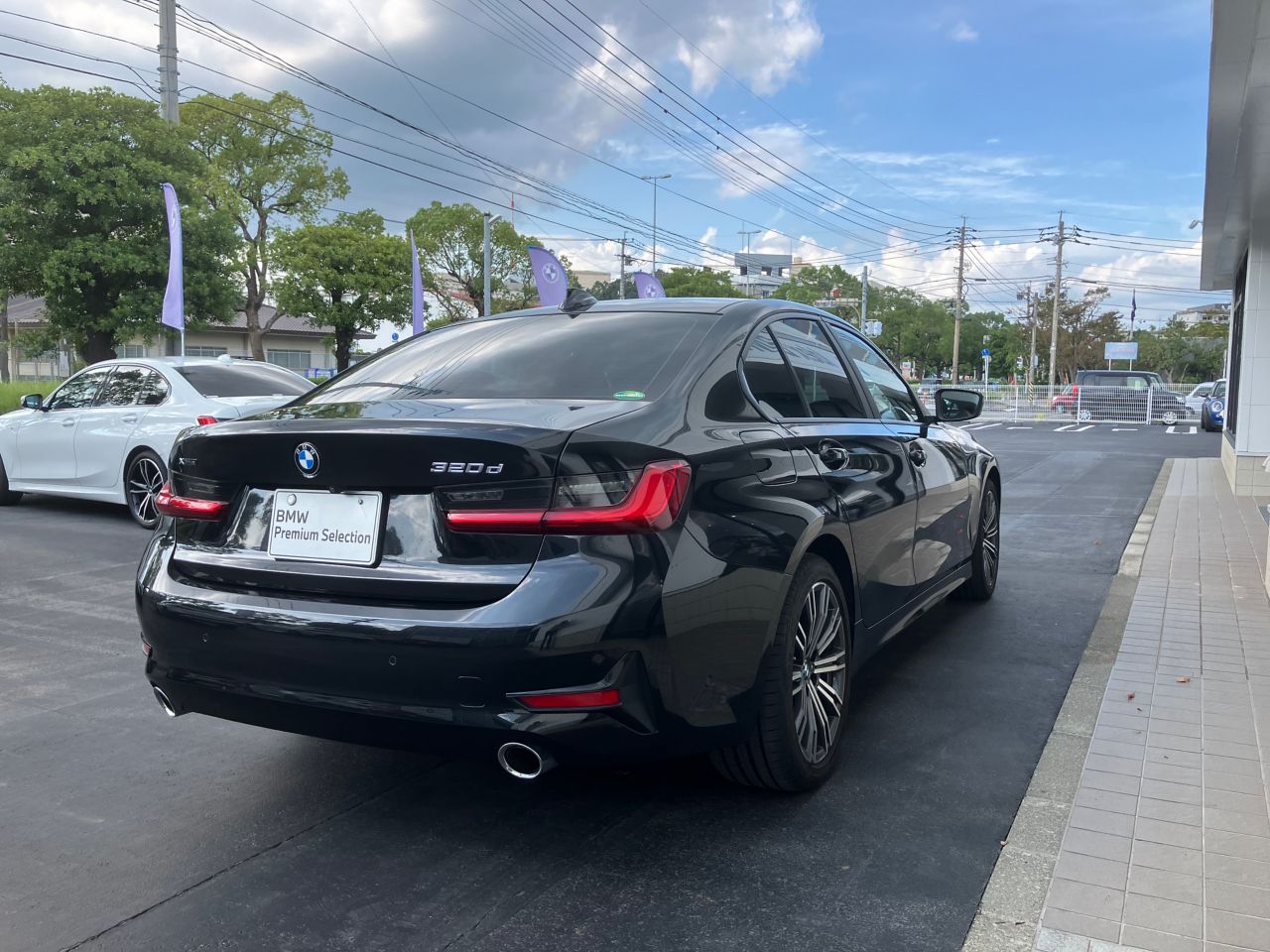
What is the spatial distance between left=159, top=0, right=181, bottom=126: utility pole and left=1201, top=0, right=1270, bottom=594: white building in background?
1876cm

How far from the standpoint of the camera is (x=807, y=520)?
326 centimetres

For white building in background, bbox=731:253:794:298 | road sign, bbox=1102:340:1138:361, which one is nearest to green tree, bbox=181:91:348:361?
road sign, bbox=1102:340:1138:361

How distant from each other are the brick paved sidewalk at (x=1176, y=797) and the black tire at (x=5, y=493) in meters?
10.3

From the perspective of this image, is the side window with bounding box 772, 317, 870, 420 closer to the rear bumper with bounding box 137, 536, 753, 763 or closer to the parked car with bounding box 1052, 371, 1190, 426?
the rear bumper with bounding box 137, 536, 753, 763

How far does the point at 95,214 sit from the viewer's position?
22.2 metres

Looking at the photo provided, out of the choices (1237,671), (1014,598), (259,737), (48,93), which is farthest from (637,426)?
(48,93)

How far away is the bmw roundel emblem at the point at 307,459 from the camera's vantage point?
2.82 metres

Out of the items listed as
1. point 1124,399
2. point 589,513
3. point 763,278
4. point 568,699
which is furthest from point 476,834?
point 763,278

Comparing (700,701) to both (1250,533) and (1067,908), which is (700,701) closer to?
(1067,908)

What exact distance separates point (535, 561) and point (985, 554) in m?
4.29

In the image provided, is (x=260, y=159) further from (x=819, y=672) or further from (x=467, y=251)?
(x=819, y=672)

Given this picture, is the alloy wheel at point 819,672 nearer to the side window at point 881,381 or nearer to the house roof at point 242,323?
the side window at point 881,381

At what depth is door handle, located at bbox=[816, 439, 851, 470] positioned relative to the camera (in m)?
3.58

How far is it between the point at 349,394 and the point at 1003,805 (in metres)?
2.55
